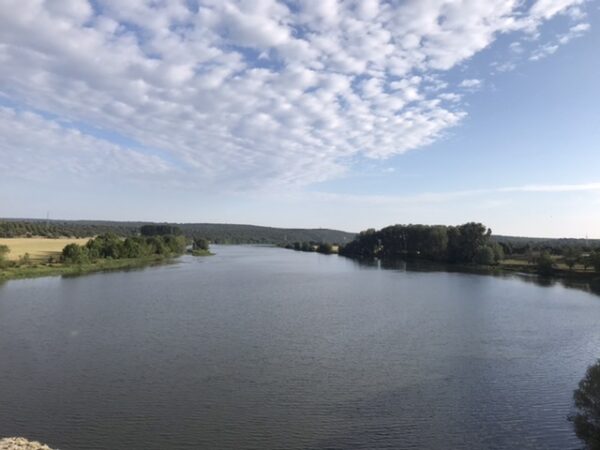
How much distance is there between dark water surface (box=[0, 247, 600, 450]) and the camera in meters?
12.6

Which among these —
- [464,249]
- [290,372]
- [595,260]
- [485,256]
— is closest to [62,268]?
[290,372]

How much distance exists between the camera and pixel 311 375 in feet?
55.8

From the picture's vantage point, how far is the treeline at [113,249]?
190ft

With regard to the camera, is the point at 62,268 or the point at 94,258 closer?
the point at 62,268

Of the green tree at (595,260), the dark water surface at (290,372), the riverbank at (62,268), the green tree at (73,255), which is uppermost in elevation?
the green tree at (595,260)

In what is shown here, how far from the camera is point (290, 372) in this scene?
1733 cm

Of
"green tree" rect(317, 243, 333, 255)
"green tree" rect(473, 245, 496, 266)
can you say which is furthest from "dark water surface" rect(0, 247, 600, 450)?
"green tree" rect(317, 243, 333, 255)

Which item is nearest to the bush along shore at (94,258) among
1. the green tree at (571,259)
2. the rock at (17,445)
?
the rock at (17,445)

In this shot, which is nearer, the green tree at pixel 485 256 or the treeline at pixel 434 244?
the green tree at pixel 485 256

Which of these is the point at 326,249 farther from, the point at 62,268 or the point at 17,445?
the point at 17,445

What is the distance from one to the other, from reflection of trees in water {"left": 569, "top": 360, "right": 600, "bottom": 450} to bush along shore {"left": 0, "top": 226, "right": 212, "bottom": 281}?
46.7 meters

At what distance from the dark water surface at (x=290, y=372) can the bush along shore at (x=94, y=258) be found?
60.4ft

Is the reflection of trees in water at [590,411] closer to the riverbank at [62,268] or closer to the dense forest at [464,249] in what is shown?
the riverbank at [62,268]

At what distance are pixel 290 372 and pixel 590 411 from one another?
924 cm
